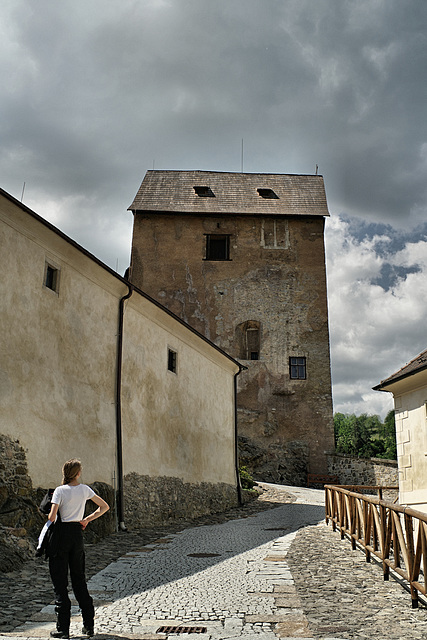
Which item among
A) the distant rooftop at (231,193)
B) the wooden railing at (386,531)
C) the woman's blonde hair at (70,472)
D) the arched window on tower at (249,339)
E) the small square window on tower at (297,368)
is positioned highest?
the distant rooftop at (231,193)

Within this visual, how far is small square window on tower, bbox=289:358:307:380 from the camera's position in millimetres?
29453

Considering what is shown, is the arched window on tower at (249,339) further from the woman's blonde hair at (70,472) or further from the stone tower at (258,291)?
the woman's blonde hair at (70,472)

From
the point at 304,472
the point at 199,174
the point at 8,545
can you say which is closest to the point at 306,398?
the point at 304,472

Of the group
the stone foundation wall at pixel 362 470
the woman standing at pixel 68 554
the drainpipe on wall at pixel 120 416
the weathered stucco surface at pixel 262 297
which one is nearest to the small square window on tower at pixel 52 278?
the drainpipe on wall at pixel 120 416

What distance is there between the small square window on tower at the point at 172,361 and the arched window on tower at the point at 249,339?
15.1 metres

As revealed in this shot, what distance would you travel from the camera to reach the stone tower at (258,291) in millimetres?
28672

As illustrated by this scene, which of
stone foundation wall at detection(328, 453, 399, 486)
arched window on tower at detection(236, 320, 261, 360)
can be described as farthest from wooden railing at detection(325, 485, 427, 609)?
arched window on tower at detection(236, 320, 261, 360)

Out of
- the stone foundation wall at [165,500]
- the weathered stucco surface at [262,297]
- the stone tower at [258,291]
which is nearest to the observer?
the stone foundation wall at [165,500]

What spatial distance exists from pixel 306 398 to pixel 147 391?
56.7 ft

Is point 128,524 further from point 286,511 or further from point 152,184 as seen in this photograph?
point 152,184

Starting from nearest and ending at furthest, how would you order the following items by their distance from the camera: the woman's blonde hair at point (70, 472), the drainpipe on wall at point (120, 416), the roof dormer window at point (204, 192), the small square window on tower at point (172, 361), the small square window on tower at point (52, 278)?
the woman's blonde hair at point (70, 472)
the small square window on tower at point (52, 278)
the drainpipe on wall at point (120, 416)
the small square window on tower at point (172, 361)
the roof dormer window at point (204, 192)

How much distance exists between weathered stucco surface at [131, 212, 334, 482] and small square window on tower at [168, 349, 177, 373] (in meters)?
14.3

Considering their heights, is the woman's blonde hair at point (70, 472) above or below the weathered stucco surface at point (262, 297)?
below

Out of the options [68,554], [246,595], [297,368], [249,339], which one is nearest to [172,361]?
[246,595]
